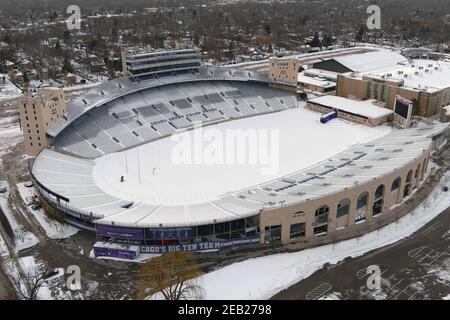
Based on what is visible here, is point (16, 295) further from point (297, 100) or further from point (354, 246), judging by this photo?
point (297, 100)

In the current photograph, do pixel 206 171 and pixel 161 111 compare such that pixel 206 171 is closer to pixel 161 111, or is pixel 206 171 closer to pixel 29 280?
→ pixel 161 111

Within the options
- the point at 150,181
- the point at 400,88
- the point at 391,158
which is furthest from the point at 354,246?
the point at 400,88

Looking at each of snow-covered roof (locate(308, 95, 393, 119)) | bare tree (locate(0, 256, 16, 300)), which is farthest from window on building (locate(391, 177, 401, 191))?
bare tree (locate(0, 256, 16, 300))

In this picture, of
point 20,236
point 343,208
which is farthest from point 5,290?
point 343,208

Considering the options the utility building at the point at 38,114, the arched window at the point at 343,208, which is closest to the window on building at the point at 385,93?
the arched window at the point at 343,208

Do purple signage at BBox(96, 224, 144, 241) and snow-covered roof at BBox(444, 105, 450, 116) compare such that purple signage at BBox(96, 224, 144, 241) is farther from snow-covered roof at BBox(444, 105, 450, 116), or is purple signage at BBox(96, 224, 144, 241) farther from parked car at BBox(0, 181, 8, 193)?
snow-covered roof at BBox(444, 105, 450, 116)

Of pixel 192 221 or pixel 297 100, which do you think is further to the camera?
pixel 297 100
